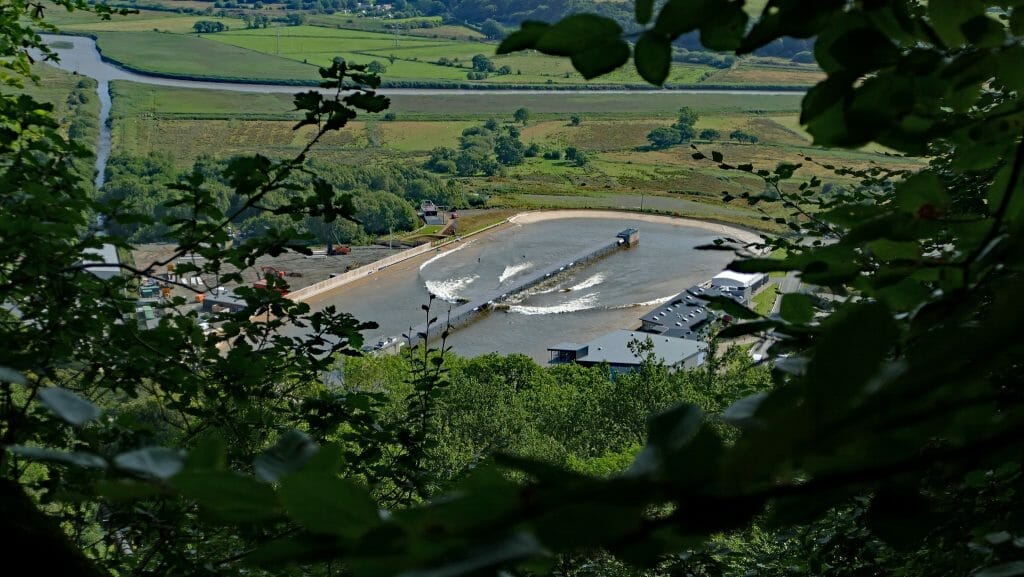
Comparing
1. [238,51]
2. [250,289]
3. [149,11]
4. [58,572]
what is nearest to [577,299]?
[250,289]

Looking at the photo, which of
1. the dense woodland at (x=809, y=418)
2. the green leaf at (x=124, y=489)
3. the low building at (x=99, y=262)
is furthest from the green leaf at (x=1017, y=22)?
the low building at (x=99, y=262)

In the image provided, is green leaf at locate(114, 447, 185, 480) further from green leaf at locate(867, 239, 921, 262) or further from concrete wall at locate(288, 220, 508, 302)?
concrete wall at locate(288, 220, 508, 302)

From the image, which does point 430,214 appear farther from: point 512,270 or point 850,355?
point 850,355

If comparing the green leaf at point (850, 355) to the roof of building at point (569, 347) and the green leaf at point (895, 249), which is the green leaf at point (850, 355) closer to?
the green leaf at point (895, 249)

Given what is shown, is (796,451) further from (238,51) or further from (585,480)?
(238,51)

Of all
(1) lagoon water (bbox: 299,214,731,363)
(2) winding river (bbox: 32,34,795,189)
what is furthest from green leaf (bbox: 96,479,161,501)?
(2) winding river (bbox: 32,34,795,189)

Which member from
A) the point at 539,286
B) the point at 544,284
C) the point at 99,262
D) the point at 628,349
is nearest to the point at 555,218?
the point at 544,284
